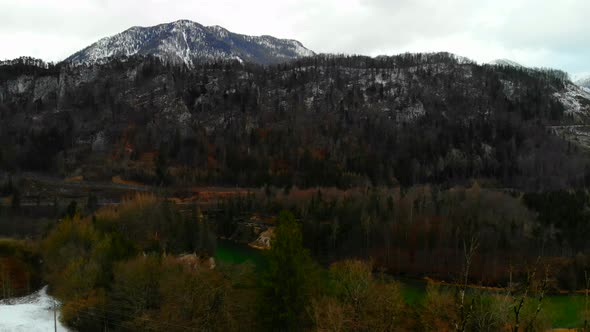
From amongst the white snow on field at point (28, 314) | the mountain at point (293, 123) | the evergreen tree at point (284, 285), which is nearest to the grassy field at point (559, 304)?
the evergreen tree at point (284, 285)

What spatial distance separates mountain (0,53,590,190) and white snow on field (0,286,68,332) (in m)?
78.9

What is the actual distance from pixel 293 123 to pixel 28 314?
5010 inches

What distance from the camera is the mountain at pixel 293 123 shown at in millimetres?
123062

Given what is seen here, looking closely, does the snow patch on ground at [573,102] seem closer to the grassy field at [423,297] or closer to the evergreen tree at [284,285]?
the grassy field at [423,297]

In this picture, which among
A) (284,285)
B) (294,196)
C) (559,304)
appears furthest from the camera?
(294,196)

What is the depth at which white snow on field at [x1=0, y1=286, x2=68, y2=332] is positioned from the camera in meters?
27.8

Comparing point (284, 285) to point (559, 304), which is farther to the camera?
point (559, 304)

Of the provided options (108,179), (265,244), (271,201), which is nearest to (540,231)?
(265,244)

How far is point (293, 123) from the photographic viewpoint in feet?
506

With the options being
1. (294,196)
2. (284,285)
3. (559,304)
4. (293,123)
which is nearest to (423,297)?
(559,304)

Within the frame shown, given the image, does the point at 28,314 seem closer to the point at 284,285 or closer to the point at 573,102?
the point at 284,285

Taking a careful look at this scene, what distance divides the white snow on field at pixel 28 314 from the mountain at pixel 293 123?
78905 mm

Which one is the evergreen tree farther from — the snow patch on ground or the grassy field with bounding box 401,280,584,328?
the snow patch on ground

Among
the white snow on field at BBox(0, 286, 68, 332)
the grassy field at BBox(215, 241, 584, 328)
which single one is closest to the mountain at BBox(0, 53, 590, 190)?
the grassy field at BBox(215, 241, 584, 328)
